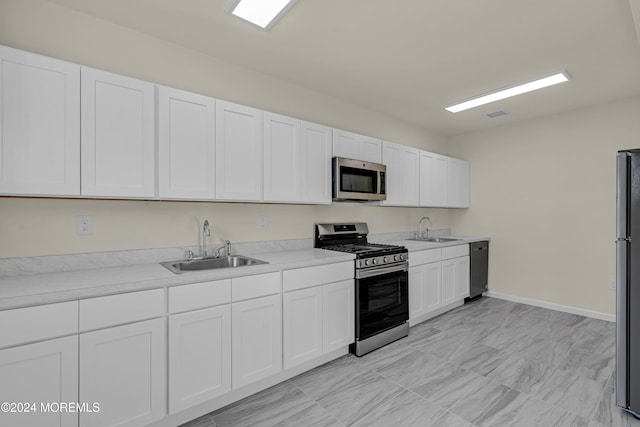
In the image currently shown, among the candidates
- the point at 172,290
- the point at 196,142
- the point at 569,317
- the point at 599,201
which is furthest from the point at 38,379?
the point at 599,201

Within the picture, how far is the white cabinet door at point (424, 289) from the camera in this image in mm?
3543

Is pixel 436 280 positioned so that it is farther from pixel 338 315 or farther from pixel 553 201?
pixel 553 201

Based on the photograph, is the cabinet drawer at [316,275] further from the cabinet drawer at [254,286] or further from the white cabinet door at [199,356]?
the white cabinet door at [199,356]

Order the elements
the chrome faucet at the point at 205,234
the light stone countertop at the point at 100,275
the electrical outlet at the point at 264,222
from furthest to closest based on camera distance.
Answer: the electrical outlet at the point at 264,222 → the chrome faucet at the point at 205,234 → the light stone countertop at the point at 100,275

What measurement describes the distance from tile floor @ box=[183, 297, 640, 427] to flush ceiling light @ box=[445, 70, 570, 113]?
8.89 feet

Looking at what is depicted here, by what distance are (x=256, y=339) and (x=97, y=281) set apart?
108 cm

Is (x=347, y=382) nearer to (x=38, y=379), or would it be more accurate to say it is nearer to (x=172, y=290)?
(x=172, y=290)

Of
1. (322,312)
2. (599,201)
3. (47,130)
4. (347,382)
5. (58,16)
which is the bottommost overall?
(347,382)

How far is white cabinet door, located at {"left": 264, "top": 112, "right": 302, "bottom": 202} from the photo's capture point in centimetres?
270

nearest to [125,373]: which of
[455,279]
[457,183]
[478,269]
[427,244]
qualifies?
[427,244]

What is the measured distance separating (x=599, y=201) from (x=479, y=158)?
167cm

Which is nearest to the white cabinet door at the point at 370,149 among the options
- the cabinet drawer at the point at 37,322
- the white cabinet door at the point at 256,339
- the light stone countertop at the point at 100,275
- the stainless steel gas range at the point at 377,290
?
the stainless steel gas range at the point at 377,290

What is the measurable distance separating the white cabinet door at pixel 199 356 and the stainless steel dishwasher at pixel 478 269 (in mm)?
3749

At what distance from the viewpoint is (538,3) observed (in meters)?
2.01
